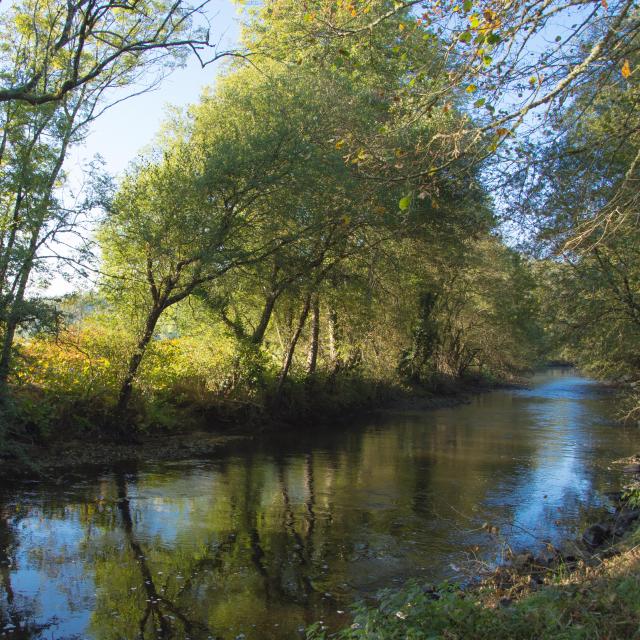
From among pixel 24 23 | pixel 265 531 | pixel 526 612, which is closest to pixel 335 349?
pixel 265 531

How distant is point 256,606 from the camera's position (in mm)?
8086

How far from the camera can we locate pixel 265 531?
11.5 m

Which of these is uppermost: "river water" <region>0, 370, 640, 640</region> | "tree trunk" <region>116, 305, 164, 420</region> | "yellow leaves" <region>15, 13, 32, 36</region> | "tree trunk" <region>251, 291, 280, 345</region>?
"yellow leaves" <region>15, 13, 32, 36</region>

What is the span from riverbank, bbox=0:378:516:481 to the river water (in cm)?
116

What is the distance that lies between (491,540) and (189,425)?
43.3 ft

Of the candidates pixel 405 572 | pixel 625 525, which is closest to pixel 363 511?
pixel 405 572

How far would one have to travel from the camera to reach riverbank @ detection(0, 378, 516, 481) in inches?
627

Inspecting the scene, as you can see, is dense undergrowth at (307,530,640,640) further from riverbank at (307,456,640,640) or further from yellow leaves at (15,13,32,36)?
yellow leaves at (15,13,32,36)

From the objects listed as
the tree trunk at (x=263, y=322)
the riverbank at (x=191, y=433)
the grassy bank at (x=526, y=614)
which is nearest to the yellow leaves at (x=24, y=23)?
the riverbank at (x=191, y=433)

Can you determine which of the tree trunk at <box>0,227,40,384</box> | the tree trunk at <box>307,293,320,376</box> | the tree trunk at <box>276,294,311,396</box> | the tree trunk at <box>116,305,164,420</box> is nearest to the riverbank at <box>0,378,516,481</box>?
the tree trunk at <box>116,305,164,420</box>

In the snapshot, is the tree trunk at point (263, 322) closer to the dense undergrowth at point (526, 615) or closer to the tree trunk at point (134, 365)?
the tree trunk at point (134, 365)

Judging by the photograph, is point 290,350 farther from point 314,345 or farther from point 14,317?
point 14,317

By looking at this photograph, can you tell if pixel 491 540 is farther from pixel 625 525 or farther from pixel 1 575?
pixel 1 575

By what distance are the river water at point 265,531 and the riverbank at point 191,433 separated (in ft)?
3.80
